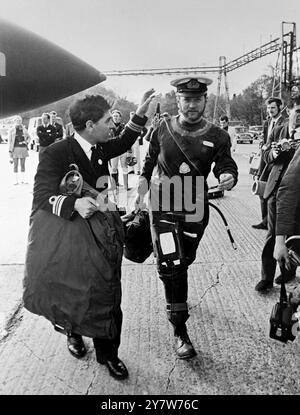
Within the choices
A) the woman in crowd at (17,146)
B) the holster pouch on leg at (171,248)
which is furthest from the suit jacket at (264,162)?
the woman in crowd at (17,146)

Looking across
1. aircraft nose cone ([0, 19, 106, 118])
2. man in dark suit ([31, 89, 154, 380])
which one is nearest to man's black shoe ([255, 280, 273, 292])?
man in dark suit ([31, 89, 154, 380])

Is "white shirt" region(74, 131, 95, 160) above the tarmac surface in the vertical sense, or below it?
above

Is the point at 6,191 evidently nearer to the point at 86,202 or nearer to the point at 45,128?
the point at 45,128

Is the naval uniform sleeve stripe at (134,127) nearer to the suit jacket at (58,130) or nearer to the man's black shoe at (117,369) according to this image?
the man's black shoe at (117,369)

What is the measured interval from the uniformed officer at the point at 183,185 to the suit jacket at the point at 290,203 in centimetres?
37

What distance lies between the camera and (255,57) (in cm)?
2058

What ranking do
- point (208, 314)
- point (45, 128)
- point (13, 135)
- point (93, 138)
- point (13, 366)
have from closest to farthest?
1. point (93, 138)
2. point (13, 366)
3. point (208, 314)
4. point (45, 128)
5. point (13, 135)

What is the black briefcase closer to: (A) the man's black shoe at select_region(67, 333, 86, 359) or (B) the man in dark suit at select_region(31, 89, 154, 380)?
(B) the man in dark suit at select_region(31, 89, 154, 380)

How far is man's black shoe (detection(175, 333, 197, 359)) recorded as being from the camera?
2.59 m

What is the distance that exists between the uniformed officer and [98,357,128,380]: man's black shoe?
41 centimetres

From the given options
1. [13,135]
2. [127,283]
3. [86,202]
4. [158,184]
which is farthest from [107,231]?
[13,135]

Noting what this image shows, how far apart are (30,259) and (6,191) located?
7144mm

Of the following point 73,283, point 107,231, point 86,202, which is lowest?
point 73,283

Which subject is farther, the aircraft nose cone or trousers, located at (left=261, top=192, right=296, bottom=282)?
trousers, located at (left=261, top=192, right=296, bottom=282)
